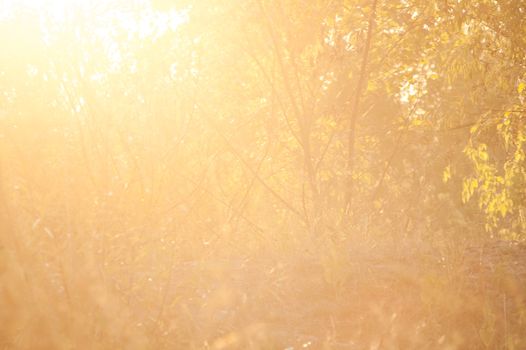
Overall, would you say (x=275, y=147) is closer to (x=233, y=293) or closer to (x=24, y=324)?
(x=233, y=293)

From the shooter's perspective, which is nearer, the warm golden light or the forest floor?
the warm golden light

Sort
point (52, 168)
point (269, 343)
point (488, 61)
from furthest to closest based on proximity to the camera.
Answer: point (488, 61), point (52, 168), point (269, 343)

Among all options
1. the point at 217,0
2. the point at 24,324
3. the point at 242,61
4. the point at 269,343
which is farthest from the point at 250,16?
the point at 24,324

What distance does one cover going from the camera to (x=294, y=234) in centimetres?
864

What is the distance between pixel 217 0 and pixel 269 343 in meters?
4.22

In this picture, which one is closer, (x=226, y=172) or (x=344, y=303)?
(x=344, y=303)

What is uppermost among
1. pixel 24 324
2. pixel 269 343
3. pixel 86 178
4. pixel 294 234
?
pixel 86 178

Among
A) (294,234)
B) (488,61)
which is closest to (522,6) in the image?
(488,61)

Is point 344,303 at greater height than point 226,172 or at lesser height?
lesser

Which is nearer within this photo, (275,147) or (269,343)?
(269,343)

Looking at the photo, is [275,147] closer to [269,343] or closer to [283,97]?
[283,97]

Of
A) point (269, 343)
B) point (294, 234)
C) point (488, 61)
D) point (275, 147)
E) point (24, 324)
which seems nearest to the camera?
point (24, 324)

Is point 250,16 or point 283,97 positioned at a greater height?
point 250,16

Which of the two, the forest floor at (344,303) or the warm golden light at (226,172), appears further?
the forest floor at (344,303)
